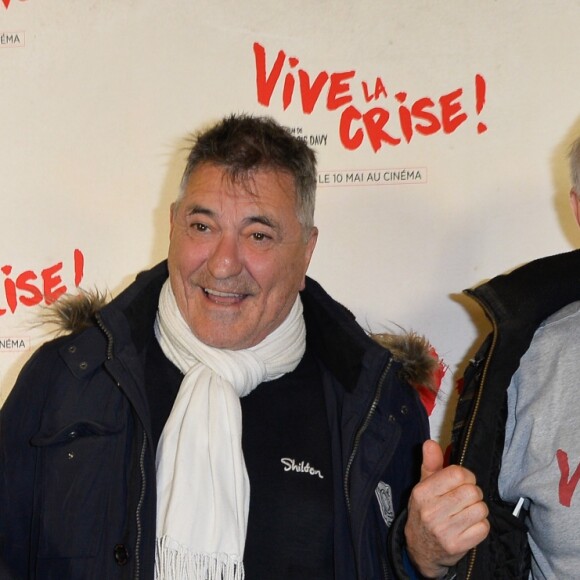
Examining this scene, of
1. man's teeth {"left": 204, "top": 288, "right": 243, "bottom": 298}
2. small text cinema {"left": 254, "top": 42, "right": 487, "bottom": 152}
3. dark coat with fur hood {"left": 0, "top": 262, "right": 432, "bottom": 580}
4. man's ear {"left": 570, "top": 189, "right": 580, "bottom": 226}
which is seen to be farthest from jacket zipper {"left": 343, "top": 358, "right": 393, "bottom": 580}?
small text cinema {"left": 254, "top": 42, "right": 487, "bottom": 152}

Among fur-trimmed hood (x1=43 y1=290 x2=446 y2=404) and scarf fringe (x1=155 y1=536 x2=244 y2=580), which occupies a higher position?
fur-trimmed hood (x1=43 y1=290 x2=446 y2=404)

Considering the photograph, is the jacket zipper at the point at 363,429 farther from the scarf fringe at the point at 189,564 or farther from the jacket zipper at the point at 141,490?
the jacket zipper at the point at 141,490

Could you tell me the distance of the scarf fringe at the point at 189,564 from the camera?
1.61m

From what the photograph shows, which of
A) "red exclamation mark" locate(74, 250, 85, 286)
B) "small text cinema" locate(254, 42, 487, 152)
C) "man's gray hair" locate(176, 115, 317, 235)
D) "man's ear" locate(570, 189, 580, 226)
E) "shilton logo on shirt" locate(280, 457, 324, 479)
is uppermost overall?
"small text cinema" locate(254, 42, 487, 152)

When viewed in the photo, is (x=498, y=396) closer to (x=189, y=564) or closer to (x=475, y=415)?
(x=475, y=415)

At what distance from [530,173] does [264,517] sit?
966 millimetres

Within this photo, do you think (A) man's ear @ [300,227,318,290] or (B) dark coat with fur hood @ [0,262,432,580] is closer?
(B) dark coat with fur hood @ [0,262,432,580]

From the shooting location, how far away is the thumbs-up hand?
4.79ft

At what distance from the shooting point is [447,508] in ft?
4.83

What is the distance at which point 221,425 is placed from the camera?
1.71 meters

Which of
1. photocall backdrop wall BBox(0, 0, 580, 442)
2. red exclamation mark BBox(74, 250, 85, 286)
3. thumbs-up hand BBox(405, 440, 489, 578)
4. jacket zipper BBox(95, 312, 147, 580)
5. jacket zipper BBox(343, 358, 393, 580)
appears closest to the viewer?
thumbs-up hand BBox(405, 440, 489, 578)

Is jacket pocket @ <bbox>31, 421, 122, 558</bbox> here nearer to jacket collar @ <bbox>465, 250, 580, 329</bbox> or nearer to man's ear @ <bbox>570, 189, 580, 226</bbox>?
jacket collar @ <bbox>465, 250, 580, 329</bbox>

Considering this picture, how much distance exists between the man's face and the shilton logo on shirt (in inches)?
9.1

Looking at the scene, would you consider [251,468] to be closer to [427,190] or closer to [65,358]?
[65,358]
